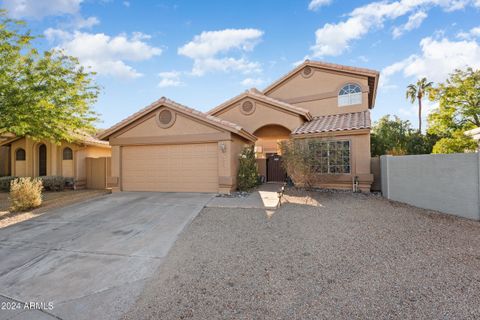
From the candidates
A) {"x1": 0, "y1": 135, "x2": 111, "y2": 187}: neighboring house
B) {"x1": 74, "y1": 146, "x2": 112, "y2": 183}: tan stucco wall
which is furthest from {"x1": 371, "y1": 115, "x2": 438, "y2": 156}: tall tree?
{"x1": 0, "y1": 135, "x2": 111, "y2": 187}: neighboring house

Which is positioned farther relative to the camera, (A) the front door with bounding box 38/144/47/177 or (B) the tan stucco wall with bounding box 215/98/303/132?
(A) the front door with bounding box 38/144/47/177

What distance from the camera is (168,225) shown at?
656cm

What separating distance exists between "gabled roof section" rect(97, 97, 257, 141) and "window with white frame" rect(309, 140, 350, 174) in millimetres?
3932

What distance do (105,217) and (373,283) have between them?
7979 millimetres

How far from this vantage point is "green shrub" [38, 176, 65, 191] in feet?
44.5

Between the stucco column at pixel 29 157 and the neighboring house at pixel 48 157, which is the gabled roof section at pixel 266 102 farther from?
the stucco column at pixel 29 157

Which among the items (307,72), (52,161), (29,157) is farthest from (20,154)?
(307,72)

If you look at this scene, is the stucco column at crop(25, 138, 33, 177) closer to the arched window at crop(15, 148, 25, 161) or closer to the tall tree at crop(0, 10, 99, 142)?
the arched window at crop(15, 148, 25, 161)

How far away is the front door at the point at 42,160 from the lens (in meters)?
15.1

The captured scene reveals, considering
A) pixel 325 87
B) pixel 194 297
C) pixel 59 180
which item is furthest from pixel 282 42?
pixel 59 180

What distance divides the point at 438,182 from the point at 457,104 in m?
16.3

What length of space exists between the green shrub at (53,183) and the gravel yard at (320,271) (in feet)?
41.0

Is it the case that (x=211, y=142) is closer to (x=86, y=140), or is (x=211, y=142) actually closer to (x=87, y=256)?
(x=87, y=256)

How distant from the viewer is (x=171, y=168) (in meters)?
11.4
